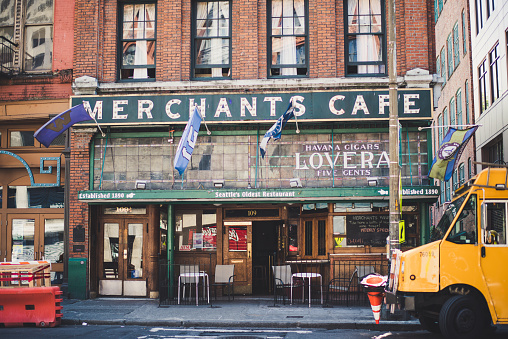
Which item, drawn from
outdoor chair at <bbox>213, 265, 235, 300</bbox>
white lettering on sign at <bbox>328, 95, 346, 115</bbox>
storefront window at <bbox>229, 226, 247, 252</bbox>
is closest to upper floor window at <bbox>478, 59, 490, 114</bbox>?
white lettering on sign at <bbox>328, 95, 346, 115</bbox>

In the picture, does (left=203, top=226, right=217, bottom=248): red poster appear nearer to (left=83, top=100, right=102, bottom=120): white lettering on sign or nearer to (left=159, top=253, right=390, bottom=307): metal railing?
(left=159, top=253, right=390, bottom=307): metal railing

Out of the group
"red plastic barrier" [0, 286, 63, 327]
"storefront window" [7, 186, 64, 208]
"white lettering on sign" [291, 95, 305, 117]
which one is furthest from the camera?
"storefront window" [7, 186, 64, 208]

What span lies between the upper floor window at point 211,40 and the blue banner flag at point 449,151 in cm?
661

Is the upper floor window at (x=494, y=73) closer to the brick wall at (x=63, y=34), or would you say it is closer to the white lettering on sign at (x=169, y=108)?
the white lettering on sign at (x=169, y=108)

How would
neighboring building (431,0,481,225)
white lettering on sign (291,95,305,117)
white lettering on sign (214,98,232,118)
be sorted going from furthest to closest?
neighboring building (431,0,481,225)
white lettering on sign (214,98,232,118)
white lettering on sign (291,95,305,117)

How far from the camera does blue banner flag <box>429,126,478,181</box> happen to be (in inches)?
571

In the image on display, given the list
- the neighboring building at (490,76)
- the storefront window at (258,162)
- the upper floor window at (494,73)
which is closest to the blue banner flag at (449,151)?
the storefront window at (258,162)

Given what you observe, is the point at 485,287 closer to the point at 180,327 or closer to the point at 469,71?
the point at 180,327

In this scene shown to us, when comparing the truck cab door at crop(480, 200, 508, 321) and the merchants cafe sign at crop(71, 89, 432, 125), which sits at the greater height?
the merchants cafe sign at crop(71, 89, 432, 125)

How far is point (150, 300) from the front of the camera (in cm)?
1670

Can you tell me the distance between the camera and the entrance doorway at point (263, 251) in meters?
18.4

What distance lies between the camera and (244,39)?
17.3 metres

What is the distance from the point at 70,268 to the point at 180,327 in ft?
18.1

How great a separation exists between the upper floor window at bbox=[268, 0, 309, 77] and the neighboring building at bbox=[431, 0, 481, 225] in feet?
46.6
